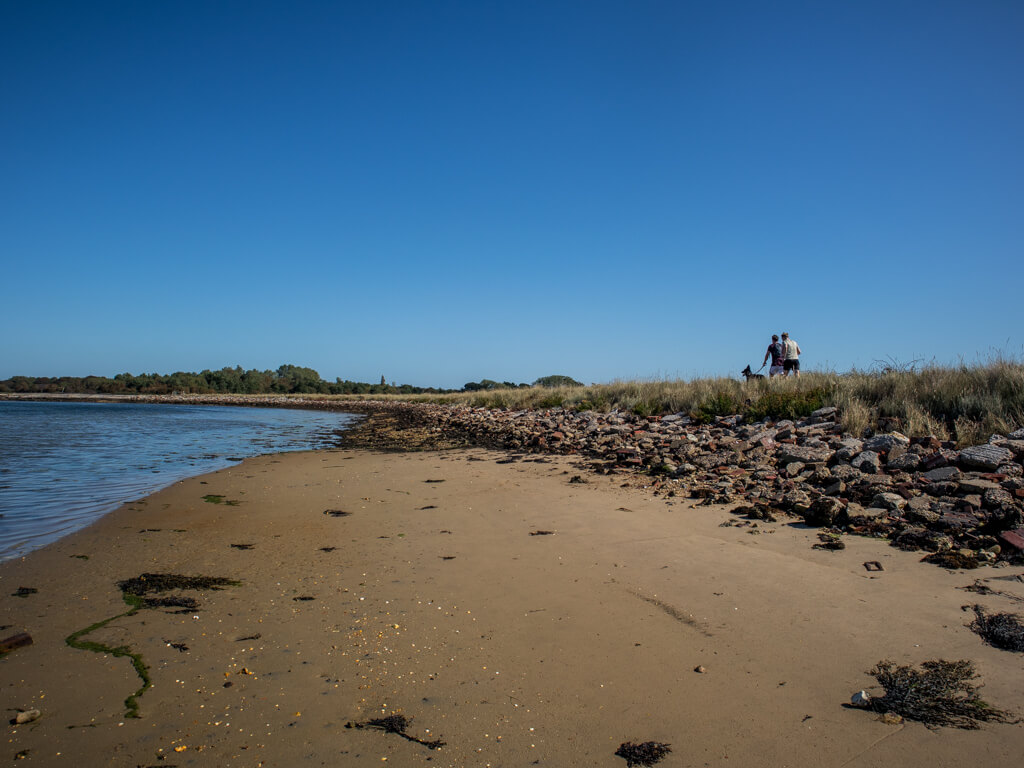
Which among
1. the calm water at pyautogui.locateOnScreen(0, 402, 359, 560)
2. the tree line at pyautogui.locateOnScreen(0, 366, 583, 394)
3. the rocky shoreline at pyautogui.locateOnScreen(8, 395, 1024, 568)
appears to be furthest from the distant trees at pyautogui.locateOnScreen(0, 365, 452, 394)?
the rocky shoreline at pyautogui.locateOnScreen(8, 395, 1024, 568)

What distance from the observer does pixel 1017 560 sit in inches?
154

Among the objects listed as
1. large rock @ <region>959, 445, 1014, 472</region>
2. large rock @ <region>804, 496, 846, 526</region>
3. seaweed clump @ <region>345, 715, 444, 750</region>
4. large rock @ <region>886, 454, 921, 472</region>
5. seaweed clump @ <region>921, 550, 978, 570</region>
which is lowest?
seaweed clump @ <region>345, 715, 444, 750</region>

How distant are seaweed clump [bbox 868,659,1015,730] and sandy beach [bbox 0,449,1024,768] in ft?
0.22

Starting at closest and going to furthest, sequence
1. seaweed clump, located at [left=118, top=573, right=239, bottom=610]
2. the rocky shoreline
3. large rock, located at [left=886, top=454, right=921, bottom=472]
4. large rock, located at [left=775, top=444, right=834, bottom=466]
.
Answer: seaweed clump, located at [left=118, top=573, right=239, bottom=610]
the rocky shoreline
large rock, located at [left=886, top=454, right=921, bottom=472]
large rock, located at [left=775, top=444, right=834, bottom=466]

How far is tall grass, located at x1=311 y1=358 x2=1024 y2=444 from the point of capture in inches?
304

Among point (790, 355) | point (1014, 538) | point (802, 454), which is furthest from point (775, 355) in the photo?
point (1014, 538)

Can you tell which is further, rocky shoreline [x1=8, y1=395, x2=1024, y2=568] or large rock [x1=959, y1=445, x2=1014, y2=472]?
large rock [x1=959, y1=445, x2=1014, y2=472]

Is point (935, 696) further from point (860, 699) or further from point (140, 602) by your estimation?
point (140, 602)

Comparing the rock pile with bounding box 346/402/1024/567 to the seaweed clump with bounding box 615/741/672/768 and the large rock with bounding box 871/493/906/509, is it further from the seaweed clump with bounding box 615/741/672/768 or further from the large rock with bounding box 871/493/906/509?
the seaweed clump with bounding box 615/741/672/768

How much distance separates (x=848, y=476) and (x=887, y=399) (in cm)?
416

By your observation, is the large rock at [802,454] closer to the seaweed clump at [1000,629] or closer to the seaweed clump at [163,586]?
the seaweed clump at [1000,629]

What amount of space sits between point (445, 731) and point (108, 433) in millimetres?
20482

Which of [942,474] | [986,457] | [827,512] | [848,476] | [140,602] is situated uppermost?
[986,457]

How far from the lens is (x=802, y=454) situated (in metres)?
7.36
